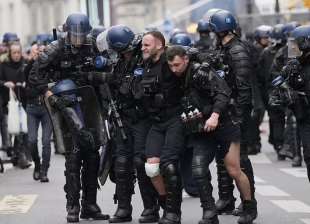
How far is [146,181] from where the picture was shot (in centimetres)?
1030

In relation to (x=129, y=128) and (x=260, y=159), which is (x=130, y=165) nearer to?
(x=129, y=128)

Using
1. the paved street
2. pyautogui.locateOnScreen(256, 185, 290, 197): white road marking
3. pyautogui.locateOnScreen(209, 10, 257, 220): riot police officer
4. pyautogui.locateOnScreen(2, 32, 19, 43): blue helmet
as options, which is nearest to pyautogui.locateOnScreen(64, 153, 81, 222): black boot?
the paved street

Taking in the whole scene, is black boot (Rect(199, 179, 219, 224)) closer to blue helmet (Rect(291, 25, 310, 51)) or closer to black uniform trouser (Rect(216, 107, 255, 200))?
black uniform trouser (Rect(216, 107, 255, 200))

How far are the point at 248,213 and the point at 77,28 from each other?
91.6 inches

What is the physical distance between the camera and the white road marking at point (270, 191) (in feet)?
41.3

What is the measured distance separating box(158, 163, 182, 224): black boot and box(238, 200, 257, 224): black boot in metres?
0.60

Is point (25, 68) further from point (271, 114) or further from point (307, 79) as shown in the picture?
point (307, 79)

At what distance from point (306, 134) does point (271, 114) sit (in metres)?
7.08

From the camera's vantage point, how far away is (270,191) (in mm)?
12898

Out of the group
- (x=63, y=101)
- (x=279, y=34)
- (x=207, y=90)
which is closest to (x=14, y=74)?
(x=279, y=34)

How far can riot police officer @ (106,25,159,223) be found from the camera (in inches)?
398

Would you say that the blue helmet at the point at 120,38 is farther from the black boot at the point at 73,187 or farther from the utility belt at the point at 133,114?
the black boot at the point at 73,187

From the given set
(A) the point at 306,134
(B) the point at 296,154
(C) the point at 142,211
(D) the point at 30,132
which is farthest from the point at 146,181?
(B) the point at 296,154

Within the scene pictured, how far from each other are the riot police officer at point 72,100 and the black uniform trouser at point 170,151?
76 centimetres
